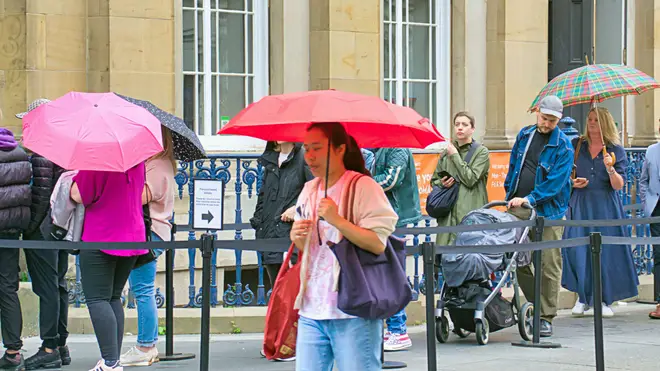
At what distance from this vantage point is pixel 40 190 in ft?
32.3

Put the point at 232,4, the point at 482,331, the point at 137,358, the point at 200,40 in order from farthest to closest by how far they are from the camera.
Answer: the point at 232,4
the point at 200,40
the point at 482,331
the point at 137,358

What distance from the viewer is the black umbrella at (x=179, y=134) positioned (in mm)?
9773

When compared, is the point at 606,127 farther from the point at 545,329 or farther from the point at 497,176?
the point at 497,176

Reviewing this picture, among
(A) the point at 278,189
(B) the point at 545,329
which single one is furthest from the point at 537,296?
(A) the point at 278,189

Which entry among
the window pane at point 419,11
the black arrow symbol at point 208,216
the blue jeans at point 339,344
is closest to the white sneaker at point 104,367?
the black arrow symbol at point 208,216

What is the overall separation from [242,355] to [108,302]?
1.82 metres

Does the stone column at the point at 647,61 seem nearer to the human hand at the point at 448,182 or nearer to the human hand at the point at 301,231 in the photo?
the human hand at the point at 448,182

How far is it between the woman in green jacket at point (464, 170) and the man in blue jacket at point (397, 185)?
0.81 meters

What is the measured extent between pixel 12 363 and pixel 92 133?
2.17m

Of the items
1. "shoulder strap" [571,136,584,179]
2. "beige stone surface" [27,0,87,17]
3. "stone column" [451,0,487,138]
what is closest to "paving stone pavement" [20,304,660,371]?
"shoulder strap" [571,136,584,179]

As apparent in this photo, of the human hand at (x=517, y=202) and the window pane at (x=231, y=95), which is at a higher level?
the window pane at (x=231, y=95)

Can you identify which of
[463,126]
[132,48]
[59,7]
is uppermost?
[59,7]

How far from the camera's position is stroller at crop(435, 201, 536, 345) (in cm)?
1080

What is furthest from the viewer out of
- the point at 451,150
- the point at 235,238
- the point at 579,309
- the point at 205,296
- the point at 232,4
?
the point at 232,4
